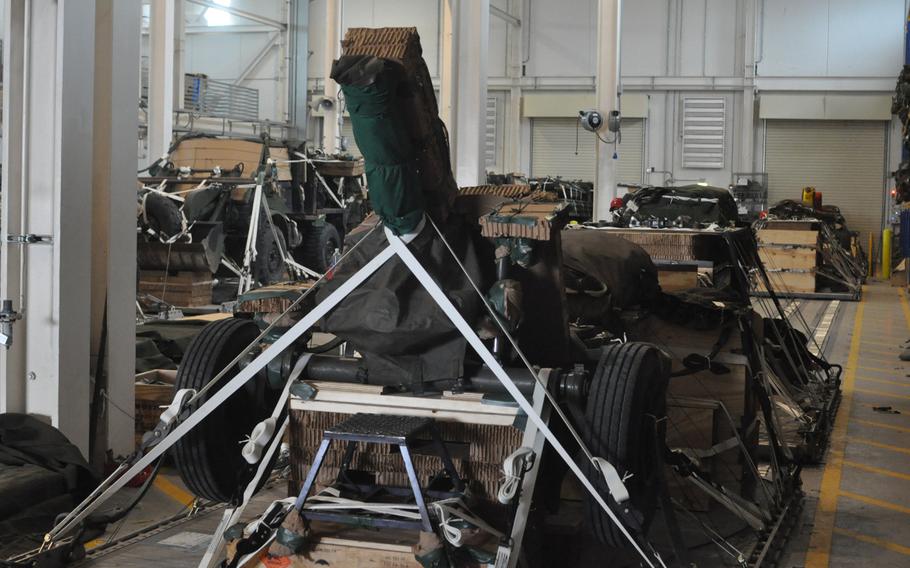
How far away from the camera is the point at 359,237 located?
4.56m

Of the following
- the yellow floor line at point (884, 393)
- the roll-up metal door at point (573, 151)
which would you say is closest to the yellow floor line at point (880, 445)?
the yellow floor line at point (884, 393)

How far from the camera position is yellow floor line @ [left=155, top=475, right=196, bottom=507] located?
20.0 ft

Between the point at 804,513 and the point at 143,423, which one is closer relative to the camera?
the point at 804,513

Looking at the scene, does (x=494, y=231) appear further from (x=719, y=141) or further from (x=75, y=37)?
(x=719, y=141)

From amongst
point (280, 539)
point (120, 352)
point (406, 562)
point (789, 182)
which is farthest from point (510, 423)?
point (789, 182)

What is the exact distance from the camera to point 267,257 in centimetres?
1351

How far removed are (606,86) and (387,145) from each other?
1369 centimetres

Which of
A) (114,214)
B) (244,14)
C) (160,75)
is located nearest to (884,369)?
(114,214)

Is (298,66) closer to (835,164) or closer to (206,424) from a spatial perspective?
(835,164)

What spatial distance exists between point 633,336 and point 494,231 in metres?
2.58

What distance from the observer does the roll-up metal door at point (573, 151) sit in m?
29.6

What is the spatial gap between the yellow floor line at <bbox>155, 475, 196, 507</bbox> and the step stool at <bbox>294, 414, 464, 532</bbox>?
2234mm

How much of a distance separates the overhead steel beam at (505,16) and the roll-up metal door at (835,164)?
7.32 metres

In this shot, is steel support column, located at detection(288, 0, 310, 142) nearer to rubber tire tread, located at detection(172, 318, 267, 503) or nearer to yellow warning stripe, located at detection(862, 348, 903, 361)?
yellow warning stripe, located at detection(862, 348, 903, 361)
